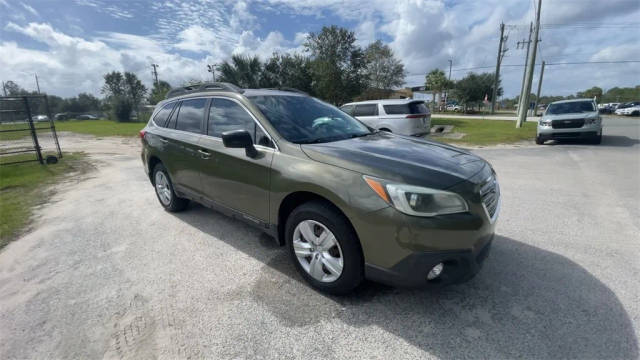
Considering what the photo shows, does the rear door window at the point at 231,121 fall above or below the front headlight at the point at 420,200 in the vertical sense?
above

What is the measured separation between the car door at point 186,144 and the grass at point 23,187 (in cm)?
235

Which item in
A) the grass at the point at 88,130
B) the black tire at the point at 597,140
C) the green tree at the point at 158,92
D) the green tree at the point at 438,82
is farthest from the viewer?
the green tree at the point at 438,82

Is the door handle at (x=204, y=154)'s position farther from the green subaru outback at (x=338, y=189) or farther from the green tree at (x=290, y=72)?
the green tree at (x=290, y=72)

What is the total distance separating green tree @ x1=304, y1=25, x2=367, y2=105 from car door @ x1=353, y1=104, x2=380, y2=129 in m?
12.0

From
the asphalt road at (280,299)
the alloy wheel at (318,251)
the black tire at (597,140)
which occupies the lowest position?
the asphalt road at (280,299)

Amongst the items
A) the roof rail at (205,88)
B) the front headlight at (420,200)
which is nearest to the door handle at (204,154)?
the roof rail at (205,88)

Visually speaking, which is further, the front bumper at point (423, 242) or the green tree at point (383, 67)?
the green tree at point (383, 67)

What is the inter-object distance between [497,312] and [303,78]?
25.5m

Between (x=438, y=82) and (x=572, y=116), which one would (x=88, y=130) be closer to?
(x=572, y=116)

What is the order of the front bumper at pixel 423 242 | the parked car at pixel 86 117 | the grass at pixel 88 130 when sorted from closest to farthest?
the front bumper at pixel 423 242 → the grass at pixel 88 130 → the parked car at pixel 86 117

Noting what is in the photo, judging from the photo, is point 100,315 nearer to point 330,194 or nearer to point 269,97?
point 330,194

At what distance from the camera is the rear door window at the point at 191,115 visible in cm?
359

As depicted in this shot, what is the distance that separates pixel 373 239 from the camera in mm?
2057

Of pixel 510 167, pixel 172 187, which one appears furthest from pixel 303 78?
pixel 172 187
